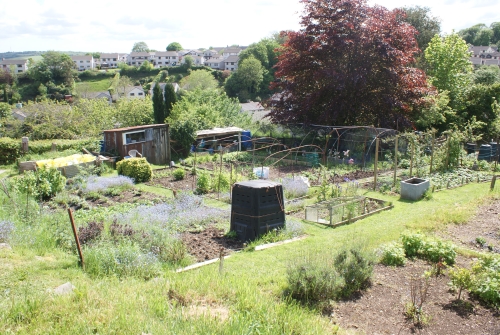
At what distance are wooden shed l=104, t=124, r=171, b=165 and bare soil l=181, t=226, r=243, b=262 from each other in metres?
Answer: 10.2

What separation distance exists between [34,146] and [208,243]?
44.6ft

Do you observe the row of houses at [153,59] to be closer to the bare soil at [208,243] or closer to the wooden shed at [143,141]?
the wooden shed at [143,141]

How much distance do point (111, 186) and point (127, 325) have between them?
392 inches

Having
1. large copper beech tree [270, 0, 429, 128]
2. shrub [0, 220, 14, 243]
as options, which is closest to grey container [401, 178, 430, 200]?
large copper beech tree [270, 0, 429, 128]

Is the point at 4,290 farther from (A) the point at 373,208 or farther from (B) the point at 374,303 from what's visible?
(A) the point at 373,208

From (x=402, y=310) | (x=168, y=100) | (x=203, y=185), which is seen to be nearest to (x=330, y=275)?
(x=402, y=310)

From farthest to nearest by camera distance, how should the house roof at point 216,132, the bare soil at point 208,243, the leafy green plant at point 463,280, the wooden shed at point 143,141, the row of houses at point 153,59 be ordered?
the row of houses at point 153,59
the house roof at point 216,132
the wooden shed at point 143,141
the bare soil at point 208,243
the leafy green plant at point 463,280

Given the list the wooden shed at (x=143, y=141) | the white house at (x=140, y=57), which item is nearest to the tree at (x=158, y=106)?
the wooden shed at (x=143, y=141)

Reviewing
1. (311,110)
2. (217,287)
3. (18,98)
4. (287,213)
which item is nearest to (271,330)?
(217,287)

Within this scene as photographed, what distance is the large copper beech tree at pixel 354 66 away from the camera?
19.2 m

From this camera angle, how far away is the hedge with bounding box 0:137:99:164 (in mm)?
17047

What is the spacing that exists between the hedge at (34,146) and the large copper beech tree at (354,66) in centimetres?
961

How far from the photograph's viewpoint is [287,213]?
1020 centimetres

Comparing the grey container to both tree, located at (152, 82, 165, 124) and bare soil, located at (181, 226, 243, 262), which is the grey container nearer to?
bare soil, located at (181, 226, 243, 262)
